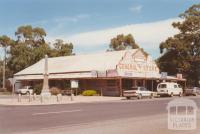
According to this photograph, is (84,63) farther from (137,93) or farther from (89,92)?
(137,93)

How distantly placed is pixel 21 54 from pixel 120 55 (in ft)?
98.0

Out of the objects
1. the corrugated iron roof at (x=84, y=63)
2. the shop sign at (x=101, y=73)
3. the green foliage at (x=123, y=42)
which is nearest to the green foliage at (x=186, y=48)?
the green foliage at (x=123, y=42)

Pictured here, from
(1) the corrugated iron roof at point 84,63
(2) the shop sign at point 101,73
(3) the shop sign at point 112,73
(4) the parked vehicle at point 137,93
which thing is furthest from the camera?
(1) the corrugated iron roof at point 84,63

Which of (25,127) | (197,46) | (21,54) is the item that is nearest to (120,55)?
(197,46)

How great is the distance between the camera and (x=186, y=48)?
7694 centimetres

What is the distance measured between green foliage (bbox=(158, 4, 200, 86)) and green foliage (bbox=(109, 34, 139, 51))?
1163cm

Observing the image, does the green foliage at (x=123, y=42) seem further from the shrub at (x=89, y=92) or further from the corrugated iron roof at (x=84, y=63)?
the shrub at (x=89, y=92)

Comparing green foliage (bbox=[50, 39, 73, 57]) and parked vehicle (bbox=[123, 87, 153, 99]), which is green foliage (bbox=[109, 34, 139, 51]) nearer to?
green foliage (bbox=[50, 39, 73, 57])

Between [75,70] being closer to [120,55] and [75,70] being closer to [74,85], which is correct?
[120,55]

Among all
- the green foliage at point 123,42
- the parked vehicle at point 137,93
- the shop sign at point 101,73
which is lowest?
the parked vehicle at point 137,93

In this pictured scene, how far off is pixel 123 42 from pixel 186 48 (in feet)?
63.0

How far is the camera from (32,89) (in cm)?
6425

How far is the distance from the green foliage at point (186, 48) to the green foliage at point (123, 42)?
11.6 meters

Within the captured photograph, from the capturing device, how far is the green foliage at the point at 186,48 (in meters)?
77.8
